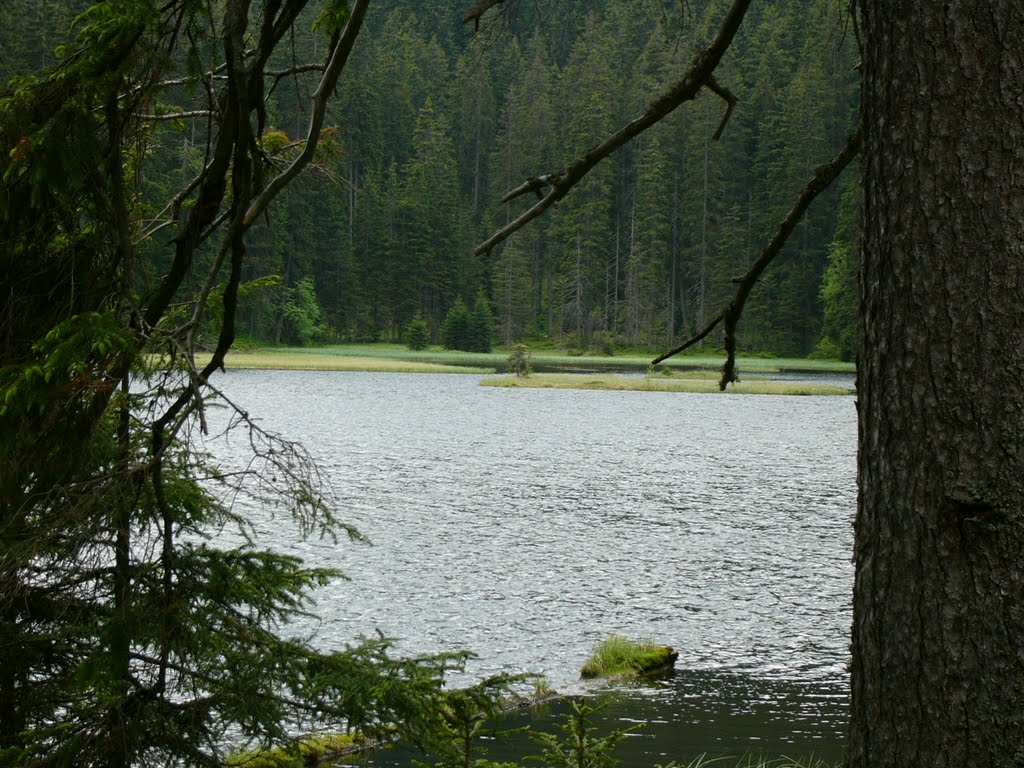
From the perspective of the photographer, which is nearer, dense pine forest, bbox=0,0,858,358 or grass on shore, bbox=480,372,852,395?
grass on shore, bbox=480,372,852,395

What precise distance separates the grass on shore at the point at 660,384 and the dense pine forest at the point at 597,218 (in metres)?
20.9

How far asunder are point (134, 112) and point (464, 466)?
2013cm

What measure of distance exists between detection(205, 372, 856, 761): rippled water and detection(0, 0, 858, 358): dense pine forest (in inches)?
1576

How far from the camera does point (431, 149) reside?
83.2 m

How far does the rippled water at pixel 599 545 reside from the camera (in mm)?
10273

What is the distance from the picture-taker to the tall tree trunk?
1.98 metres

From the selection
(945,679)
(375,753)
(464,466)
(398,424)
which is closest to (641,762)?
(375,753)

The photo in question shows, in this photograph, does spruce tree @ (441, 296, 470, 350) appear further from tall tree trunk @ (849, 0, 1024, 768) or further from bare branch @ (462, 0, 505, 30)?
tall tree trunk @ (849, 0, 1024, 768)

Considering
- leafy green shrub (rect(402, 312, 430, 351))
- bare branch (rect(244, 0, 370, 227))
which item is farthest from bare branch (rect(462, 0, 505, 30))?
leafy green shrub (rect(402, 312, 430, 351))

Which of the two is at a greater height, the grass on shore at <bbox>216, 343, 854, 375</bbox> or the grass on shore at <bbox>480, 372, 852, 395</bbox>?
the grass on shore at <bbox>216, 343, 854, 375</bbox>

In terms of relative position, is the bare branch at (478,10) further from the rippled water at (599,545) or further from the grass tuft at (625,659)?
the grass tuft at (625,659)

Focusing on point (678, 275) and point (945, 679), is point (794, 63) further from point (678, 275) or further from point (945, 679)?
point (945, 679)

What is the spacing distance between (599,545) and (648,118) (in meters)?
12.8

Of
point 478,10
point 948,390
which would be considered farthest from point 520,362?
point 948,390
